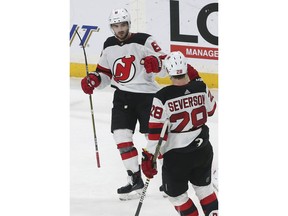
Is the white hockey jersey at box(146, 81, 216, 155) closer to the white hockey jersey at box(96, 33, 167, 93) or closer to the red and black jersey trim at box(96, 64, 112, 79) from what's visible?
the white hockey jersey at box(96, 33, 167, 93)

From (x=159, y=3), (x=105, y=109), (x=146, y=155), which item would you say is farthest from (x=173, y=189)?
(x=159, y=3)

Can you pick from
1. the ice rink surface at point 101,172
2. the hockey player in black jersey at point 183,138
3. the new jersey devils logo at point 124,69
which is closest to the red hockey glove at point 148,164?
the hockey player in black jersey at point 183,138

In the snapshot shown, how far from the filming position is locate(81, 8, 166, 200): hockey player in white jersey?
3639 millimetres

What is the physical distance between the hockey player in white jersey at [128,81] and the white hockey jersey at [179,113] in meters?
0.40

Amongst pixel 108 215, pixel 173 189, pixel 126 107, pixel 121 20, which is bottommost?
pixel 108 215

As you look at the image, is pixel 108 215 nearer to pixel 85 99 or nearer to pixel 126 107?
pixel 126 107

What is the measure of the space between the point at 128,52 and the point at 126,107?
0.30 m

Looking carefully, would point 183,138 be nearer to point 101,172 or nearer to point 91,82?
point 91,82

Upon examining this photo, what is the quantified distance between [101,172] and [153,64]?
0.79 metres

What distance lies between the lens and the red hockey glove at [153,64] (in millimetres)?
3500

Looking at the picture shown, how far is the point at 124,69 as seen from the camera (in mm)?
3678

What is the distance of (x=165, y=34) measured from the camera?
485cm

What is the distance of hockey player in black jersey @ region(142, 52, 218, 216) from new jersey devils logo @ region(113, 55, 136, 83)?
1.60 ft

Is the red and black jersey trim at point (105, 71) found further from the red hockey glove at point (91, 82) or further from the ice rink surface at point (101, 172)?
the ice rink surface at point (101, 172)
